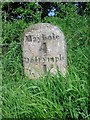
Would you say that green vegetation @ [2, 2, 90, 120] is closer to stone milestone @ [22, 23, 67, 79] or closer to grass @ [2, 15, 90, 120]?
grass @ [2, 15, 90, 120]

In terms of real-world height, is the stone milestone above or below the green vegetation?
above

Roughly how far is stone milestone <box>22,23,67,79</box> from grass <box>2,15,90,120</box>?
0.47 ft

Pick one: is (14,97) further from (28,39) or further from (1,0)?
(1,0)

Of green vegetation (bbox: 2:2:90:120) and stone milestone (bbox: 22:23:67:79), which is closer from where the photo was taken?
green vegetation (bbox: 2:2:90:120)

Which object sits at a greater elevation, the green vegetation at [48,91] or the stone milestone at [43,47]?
the stone milestone at [43,47]

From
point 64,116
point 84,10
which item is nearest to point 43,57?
point 64,116

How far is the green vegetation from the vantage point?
3.73 metres

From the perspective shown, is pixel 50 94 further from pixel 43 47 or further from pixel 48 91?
pixel 43 47

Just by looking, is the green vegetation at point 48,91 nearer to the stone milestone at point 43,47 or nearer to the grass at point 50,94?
the grass at point 50,94

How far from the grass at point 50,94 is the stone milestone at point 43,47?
142 millimetres

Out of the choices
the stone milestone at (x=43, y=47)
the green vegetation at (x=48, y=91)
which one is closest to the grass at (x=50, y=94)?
the green vegetation at (x=48, y=91)

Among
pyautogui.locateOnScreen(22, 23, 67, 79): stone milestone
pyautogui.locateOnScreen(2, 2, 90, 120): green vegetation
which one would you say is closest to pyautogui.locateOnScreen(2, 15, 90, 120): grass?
pyautogui.locateOnScreen(2, 2, 90, 120): green vegetation

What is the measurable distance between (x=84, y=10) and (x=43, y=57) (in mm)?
2269

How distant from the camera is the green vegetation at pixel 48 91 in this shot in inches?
147
